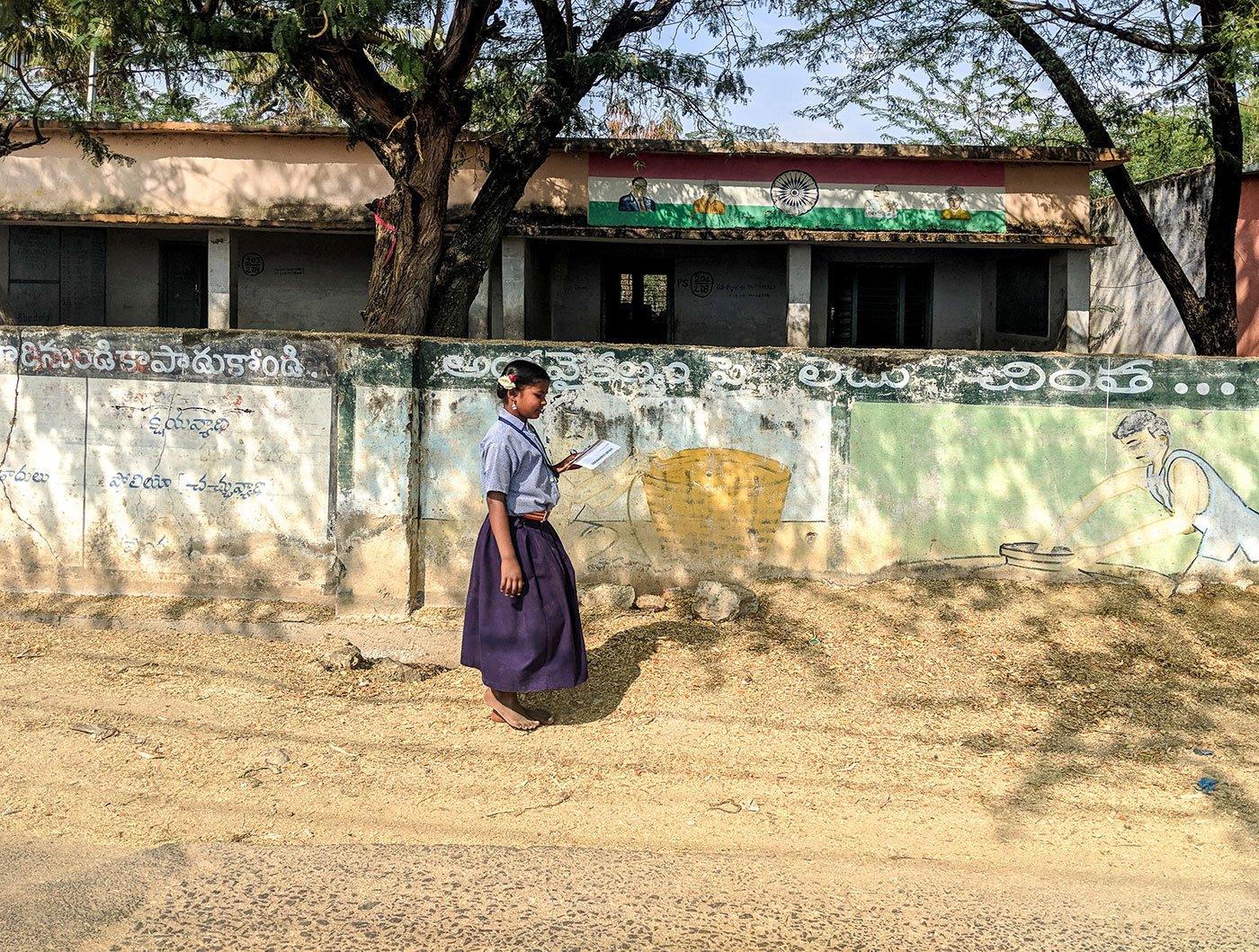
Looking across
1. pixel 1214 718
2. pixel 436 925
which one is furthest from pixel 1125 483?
pixel 436 925

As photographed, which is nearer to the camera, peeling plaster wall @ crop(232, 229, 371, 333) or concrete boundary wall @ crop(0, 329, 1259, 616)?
concrete boundary wall @ crop(0, 329, 1259, 616)

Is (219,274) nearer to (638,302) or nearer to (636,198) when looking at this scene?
(636,198)

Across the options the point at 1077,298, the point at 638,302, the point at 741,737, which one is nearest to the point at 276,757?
the point at 741,737

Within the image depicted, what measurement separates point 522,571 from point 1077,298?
10.5 meters

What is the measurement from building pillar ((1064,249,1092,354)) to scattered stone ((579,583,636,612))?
8717mm

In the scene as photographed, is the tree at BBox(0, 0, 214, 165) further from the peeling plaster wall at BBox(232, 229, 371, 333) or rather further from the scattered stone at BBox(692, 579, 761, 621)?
the scattered stone at BBox(692, 579, 761, 621)

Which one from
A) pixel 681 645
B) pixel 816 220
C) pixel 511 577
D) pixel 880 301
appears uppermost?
pixel 816 220

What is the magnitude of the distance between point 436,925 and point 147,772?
1.79m

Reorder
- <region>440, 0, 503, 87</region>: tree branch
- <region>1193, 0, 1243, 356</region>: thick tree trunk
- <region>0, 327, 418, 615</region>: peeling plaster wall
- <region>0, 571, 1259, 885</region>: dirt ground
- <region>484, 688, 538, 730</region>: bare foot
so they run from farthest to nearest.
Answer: <region>1193, 0, 1243, 356</region>: thick tree trunk
<region>440, 0, 503, 87</region>: tree branch
<region>0, 327, 418, 615</region>: peeling plaster wall
<region>484, 688, 538, 730</region>: bare foot
<region>0, 571, 1259, 885</region>: dirt ground

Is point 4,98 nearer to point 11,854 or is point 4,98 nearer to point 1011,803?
point 11,854

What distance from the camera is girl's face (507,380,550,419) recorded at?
186 inches

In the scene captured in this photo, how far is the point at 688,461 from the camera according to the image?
21.2 ft

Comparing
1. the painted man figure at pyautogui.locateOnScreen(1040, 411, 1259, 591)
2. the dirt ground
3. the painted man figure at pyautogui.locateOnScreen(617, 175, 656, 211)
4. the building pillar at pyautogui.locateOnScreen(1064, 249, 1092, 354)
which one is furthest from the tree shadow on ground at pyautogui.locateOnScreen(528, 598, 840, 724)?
the building pillar at pyautogui.locateOnScreen(1064, 249, 1092, 354)

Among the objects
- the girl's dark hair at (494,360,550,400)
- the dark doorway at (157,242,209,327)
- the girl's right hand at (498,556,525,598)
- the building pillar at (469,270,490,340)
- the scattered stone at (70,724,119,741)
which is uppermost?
the dark doorway at (157,242,209,327)
